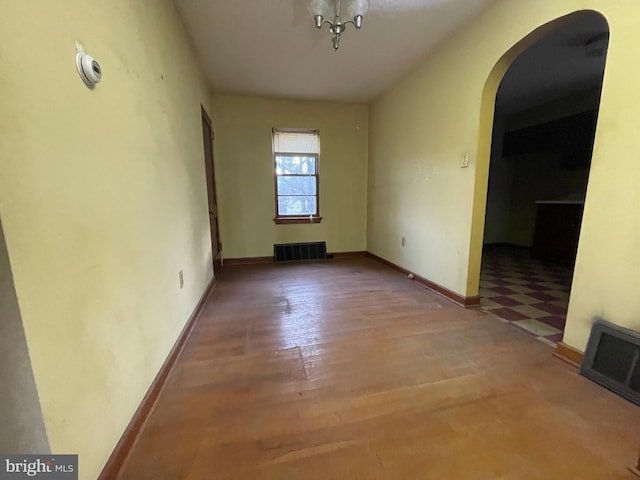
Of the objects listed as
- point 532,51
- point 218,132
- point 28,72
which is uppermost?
point 532,51

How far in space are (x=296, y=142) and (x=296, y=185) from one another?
0.67 m

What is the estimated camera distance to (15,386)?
65 centimetres

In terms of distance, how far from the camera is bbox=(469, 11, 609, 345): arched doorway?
7.39 feet

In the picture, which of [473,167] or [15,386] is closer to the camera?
[15,386]

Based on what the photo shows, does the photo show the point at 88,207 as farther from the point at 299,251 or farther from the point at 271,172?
the point at 299,251

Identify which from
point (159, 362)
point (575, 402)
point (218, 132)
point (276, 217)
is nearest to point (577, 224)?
point (575, 402)

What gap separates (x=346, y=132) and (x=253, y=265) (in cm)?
264

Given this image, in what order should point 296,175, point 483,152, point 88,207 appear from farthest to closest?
point 296,175 → point 483,152 → point 88,207

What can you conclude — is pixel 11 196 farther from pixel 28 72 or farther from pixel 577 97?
pixel 577 97

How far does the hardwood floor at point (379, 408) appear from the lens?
101 cm

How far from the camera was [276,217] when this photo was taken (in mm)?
4297

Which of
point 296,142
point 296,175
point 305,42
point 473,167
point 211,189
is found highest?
point 305,42

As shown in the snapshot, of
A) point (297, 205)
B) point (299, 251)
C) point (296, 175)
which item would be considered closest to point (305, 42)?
point (296, 175)

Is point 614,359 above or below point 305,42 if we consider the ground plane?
below
